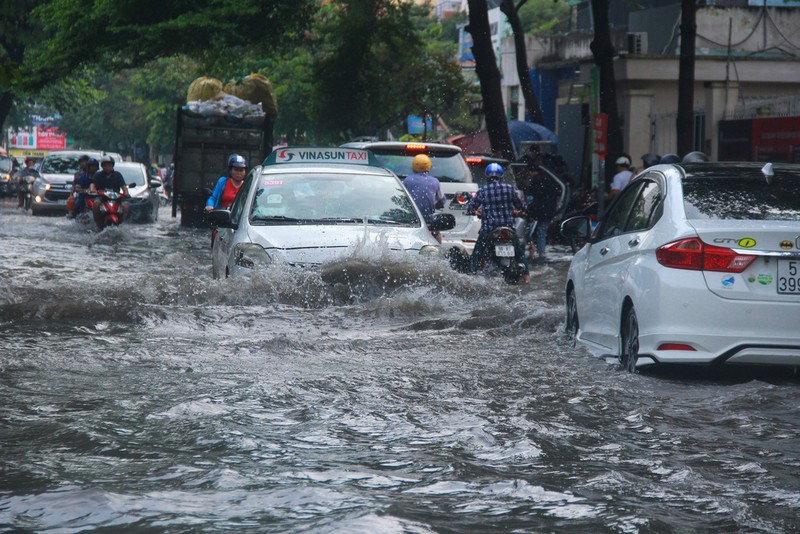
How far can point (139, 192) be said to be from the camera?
31953 millimetres

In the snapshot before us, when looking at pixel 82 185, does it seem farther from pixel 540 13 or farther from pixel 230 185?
pixel 540 13

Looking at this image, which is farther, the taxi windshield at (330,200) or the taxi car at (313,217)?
the taxi windshield at (330,200)

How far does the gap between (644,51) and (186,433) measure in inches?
1268

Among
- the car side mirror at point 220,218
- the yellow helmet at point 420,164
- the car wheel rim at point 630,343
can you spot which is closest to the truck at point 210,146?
the yellow helmet at point 420,164

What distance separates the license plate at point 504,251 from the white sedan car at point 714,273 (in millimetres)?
6652

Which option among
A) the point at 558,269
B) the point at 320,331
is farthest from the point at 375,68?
the point at 320,331

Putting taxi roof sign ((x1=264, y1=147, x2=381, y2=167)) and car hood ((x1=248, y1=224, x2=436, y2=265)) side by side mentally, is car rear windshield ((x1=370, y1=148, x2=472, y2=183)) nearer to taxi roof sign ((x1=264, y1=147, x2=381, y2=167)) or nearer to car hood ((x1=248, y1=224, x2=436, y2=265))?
taxi roof sign ((x1=264, y1=147, x2=381, y2=167))

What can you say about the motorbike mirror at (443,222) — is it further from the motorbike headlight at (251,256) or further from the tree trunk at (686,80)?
the tree trunk at (686,80)

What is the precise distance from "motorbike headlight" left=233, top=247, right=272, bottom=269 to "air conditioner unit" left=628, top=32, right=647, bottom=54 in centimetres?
2455

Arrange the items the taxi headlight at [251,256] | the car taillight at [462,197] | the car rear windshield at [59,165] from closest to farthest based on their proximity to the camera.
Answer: the taxi headlight at [251,256], the car taillight at [462,197], the car rear windshield at [59,165]

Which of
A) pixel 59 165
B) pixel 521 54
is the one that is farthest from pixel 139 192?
pixel 521 54

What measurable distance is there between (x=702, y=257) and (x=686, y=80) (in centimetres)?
1745

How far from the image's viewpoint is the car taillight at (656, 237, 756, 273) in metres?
7.60

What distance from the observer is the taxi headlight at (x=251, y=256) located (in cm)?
1134
